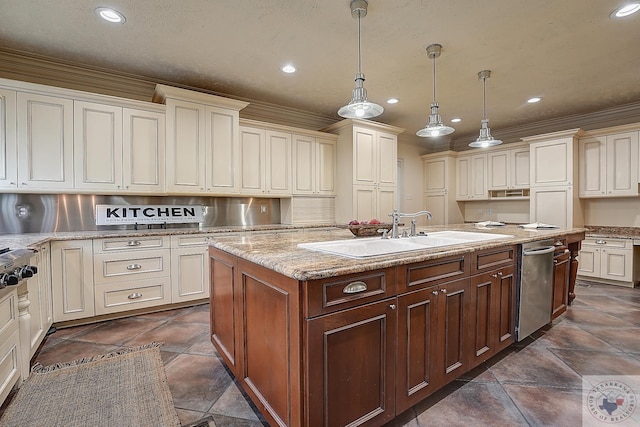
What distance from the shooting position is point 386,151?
4.94 m

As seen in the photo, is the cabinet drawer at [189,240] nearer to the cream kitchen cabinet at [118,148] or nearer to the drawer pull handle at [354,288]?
the cream kitchen cabinet at [118,148]

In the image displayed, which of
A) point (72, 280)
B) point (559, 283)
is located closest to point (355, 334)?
point (559, 283)

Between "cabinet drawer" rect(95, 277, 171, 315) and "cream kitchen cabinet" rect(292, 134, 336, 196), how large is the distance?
83.5 inches

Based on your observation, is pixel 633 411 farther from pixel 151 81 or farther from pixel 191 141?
pixel 151 81

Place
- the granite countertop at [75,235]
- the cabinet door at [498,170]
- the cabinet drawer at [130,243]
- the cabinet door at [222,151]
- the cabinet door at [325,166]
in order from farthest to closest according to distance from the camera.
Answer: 1. the cabinet door at [498,170]
2. the cabinet door at [325,166]
3. the cabinet door at [222,151]
4. the cabinet drawer at [130,243]
5. the granite countertop at [75,235]

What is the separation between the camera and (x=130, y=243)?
299 centimetres

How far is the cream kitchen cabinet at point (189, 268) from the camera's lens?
3.25m

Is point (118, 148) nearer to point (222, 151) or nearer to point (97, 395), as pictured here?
point (222, 151)

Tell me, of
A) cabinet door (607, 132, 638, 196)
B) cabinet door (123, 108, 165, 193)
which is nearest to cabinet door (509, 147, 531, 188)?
cabinet door (607, 132, 638, 196)

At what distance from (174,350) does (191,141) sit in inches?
88.1

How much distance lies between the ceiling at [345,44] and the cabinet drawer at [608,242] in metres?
1.99

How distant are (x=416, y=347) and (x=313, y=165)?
11.3 feet

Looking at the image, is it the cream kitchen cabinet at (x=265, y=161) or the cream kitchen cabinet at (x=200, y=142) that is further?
the cream kitchen cabinet at (x=265, y=161)

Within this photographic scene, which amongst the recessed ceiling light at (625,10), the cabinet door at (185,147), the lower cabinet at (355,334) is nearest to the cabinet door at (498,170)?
the recessed ceiling light at (625,10)
